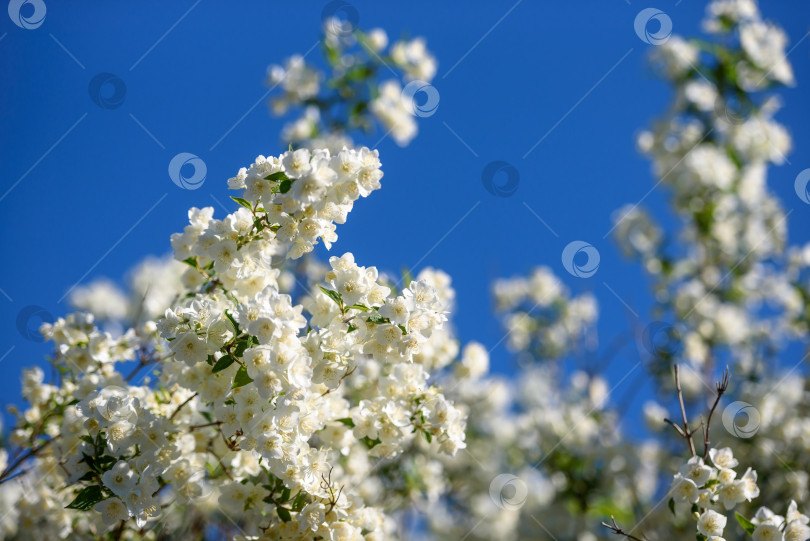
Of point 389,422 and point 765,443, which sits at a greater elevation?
point 389,422

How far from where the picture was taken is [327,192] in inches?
79.8

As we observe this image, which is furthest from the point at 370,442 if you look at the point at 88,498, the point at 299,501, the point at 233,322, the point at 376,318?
the point at 88,498

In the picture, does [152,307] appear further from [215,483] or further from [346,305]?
[346,305]

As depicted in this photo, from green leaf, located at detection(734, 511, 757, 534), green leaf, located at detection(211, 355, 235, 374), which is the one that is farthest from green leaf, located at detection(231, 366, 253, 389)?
green leaf, located at detection(734, 511, 757, 534)

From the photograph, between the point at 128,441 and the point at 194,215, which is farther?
the point at 194,215

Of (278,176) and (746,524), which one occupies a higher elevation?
(278,176)

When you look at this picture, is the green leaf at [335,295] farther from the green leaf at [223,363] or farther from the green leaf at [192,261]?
the green leaf at [192,261]

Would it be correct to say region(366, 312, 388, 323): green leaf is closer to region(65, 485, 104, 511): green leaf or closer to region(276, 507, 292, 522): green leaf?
region(276, 507, 292, 522): green leaf

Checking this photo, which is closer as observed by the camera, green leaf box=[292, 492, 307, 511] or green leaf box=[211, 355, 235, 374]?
green leaf box=[211, 355, 235, 374]

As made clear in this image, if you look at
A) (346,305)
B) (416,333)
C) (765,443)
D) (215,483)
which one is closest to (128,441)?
(215,483)

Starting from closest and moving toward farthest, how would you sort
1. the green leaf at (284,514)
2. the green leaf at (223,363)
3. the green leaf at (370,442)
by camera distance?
1. the green leaf at (223,363)
2. the green leaf at (284,514)
3. the green leaf at (370,442)

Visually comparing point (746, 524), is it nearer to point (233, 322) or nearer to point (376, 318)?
point (376, 318)

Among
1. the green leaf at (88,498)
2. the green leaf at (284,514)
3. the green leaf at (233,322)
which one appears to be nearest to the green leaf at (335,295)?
the green leaf at (233,322)

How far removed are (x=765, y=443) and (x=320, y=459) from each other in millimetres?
3419
